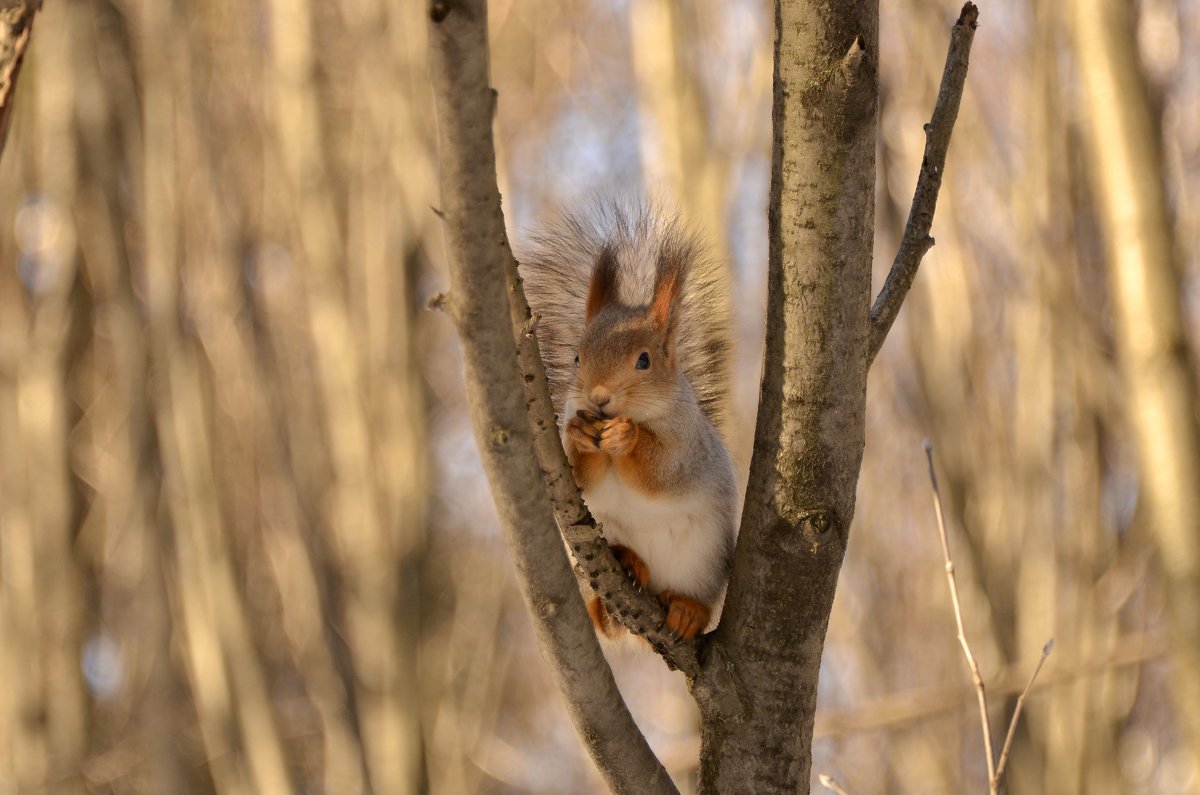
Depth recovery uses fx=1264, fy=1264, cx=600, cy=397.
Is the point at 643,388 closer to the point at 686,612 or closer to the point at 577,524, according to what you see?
the point at 686,612

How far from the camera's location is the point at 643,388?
1979 mm

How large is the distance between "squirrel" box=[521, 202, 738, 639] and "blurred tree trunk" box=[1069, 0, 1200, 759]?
0.81 meters

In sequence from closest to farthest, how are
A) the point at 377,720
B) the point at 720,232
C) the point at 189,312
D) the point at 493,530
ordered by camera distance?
1. the point at 720,232
2. the point at 377,720
3. the point at 189,312
4. the point at 493,530

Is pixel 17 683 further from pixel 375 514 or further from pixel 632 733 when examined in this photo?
pixel 632 733

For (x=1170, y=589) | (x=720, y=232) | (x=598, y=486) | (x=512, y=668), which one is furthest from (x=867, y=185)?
(x=512, y=668)

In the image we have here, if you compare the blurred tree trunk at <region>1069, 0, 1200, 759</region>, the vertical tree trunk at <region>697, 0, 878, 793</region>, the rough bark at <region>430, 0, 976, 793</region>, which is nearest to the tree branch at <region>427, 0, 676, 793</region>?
the rough bark at <region>430, 0, 976, 793</region>

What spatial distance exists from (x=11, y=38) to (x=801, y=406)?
110 centimetres

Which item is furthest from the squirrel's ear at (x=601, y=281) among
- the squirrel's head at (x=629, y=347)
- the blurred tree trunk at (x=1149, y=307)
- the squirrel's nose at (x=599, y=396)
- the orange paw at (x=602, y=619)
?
the blurred tree trunk at (x=1149, y=307)

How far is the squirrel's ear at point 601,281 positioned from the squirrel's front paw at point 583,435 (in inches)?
12.5

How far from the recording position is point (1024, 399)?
4199mm

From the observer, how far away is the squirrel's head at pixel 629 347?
1.95m

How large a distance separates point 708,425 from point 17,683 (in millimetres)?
4336

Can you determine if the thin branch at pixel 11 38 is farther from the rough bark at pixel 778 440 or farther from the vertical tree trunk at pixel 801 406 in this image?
the vertical tree trunk at pixel 801 406

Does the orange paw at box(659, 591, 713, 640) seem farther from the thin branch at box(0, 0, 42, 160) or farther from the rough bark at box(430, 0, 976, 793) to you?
the thin branch at box(0, 0, 42, 160)
